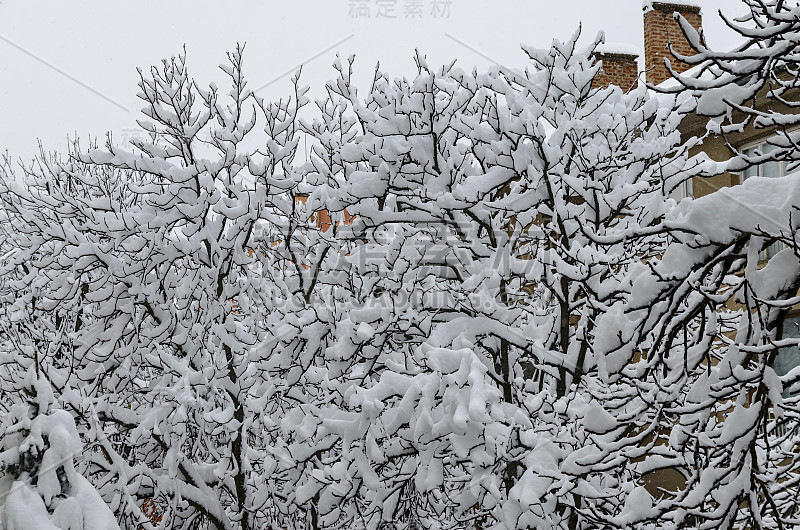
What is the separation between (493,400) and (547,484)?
2.25ft

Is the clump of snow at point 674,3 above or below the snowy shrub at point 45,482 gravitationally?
above

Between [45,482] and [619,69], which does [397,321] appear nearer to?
[45,482]

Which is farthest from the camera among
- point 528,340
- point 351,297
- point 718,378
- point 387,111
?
point 351,297

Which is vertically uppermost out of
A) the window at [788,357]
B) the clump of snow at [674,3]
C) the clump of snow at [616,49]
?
the clump of snow at [674,3]

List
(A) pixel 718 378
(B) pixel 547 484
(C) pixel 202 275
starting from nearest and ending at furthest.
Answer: (A) pixel 718 378 → (B) pixel 547 484 → (C) pixel 202 275

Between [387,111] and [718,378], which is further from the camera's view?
[387,111]

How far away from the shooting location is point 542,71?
8.23m

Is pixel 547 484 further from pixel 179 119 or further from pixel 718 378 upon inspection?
pixel 179 119

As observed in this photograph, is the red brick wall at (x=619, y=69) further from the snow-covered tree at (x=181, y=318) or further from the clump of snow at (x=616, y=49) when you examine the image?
the snow-covered tree at (x=181, y=318)

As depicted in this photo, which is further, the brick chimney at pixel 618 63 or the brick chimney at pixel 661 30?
the brick chimney at pixel 618 63

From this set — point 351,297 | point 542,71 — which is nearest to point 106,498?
point 351,297

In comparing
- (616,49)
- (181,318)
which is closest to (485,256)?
(181,318)

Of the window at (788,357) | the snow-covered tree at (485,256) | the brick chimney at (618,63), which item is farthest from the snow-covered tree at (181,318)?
the brick chimney at (618,63)

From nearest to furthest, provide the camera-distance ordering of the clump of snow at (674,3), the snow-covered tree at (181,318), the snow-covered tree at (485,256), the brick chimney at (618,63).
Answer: the snow-covered tree at (485,256) < the snow-covered tree at (181,318) < the clump of snow at (674,3) < the brick chimney at (618,63)
